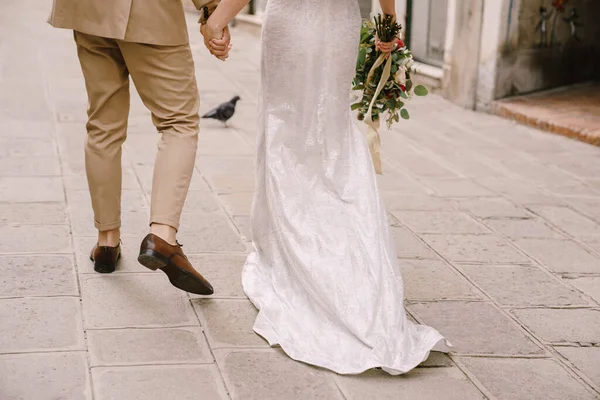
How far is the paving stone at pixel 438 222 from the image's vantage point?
17.3 ft

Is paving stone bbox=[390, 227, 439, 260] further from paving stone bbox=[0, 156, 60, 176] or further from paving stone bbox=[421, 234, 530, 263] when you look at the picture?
paving stone bbox=[0, 156, 60, 176]

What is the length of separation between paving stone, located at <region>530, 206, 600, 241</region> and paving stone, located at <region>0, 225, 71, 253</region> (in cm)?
278

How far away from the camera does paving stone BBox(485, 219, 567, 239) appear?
523cm

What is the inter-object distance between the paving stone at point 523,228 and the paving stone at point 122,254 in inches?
79.3

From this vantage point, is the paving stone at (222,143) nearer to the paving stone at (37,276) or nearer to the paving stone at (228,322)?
the paving stone at (37,276)

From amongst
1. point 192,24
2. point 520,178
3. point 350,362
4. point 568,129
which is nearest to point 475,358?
point 350,362

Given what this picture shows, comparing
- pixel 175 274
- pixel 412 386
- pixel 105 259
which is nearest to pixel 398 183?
pixel 105 259

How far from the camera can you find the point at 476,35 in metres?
9.00

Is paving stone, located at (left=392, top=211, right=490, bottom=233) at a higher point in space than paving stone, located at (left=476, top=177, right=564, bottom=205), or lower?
higher

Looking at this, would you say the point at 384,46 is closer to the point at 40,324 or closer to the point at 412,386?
the point at 412,386

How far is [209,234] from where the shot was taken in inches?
194

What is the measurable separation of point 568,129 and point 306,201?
4.56m

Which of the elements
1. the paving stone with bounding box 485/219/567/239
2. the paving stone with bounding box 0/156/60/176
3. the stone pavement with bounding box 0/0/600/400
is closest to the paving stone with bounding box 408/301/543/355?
the stone pavement with bounding box 0/0/600/400

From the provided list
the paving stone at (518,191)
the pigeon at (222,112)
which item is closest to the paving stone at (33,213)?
the pigeon at (222,112)
